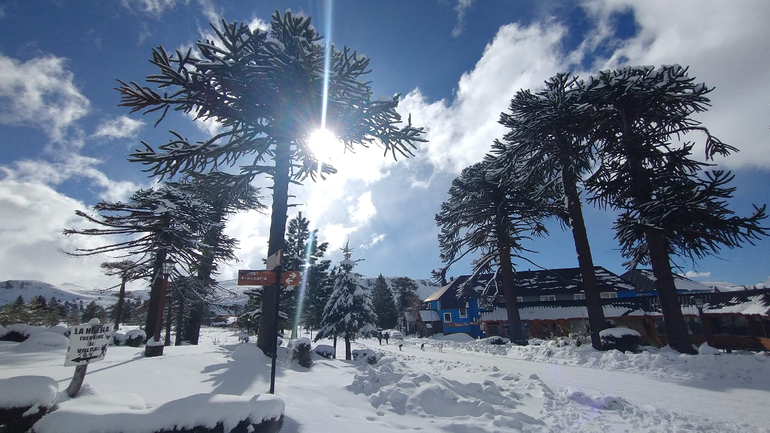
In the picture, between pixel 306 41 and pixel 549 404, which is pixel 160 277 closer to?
pixel 306 41

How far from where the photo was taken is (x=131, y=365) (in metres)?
7.67

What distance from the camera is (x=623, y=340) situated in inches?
496

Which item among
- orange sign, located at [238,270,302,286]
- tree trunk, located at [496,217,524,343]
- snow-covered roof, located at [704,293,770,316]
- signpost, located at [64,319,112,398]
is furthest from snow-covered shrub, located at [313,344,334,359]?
snow-covered roof, located at [704,293,770,316]

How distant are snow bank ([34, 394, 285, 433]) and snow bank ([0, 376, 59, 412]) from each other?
0.19 m

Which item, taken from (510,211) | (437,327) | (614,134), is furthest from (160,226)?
(437,327)

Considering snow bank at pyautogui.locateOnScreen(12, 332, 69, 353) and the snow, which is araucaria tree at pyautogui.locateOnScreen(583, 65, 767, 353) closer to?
the snow

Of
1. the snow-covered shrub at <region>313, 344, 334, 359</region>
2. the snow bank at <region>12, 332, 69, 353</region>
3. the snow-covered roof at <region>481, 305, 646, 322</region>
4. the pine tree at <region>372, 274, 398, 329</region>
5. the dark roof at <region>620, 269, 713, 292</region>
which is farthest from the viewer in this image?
the pine tree at <region>372, 274, 398, 329</region>

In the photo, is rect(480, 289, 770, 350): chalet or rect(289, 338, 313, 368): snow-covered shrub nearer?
rect(289, 338, 313, 368): snow-covered shrub

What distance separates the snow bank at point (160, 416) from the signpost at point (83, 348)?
0.52m

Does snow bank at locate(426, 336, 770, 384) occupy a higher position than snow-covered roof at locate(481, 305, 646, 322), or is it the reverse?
snow-covered roof at locate(481, 305, 646, 322)

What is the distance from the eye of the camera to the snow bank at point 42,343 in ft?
31.1

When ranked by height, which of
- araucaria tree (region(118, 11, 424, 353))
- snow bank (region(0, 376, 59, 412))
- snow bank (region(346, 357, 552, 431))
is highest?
araucaria tree (region(118, 11, 424, 353))

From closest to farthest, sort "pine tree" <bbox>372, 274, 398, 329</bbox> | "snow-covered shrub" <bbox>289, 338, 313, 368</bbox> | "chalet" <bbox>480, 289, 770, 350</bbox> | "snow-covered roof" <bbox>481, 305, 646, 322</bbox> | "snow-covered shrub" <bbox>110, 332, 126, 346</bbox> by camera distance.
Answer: "snow-covered shrub" <bbox>289, 338, 313, 368</bbox> < "snow-covered shrub" <bbox>110, 332, 126, 346</bbox> < "chalet" <bbox>480, 289, 770, 350</bbox> < "snow-covered roof" <bbox>481, 305, 646, 322</bbox> < "pine tree" <bbox>372, 274, 398, 329</bbox>

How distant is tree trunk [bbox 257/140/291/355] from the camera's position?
33.4ft
